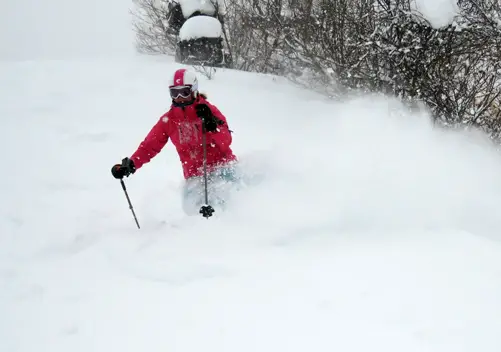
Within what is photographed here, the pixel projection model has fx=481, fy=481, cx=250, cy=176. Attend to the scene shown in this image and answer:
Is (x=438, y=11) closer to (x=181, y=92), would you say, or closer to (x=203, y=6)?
(x=181, y=92)

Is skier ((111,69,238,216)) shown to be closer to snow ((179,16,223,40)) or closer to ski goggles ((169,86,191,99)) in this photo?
ski goggles ((169,86,191,99))

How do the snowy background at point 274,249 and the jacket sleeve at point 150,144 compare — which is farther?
the jacket sleeve at point 150,144

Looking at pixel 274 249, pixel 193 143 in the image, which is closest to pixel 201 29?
pixel 193 143

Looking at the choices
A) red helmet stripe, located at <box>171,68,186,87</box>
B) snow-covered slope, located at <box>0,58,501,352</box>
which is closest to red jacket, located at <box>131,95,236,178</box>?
red helmet stripe, located at <box>171,68,186,87</box>

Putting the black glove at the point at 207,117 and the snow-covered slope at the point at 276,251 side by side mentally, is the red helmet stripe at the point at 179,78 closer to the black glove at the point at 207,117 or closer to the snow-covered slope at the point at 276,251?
the black glove at the point at 207,117

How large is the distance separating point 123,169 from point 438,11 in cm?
472

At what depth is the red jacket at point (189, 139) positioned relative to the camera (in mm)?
4375

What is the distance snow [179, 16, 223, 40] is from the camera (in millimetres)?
13703

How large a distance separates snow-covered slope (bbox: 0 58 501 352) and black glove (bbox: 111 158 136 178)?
20.0 inches

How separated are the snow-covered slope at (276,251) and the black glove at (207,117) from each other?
78 centimetres

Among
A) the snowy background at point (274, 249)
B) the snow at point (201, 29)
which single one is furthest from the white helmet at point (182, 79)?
the snow at point (201, 29)

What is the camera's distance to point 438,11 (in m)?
6.43

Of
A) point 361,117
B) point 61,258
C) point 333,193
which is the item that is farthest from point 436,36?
point 61,258

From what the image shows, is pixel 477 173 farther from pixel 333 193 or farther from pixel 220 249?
pixel 220 249
